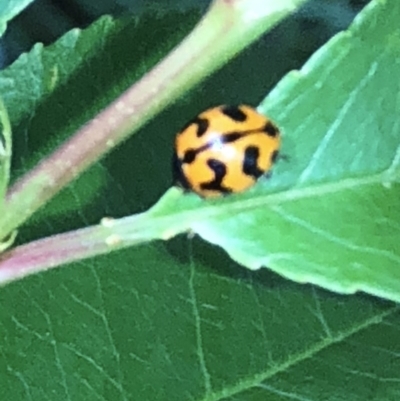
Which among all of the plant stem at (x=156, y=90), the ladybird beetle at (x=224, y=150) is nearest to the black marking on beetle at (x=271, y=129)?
the ladybird beetle at (x=224, y=150)

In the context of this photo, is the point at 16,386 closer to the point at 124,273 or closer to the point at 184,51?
the point at 124,273

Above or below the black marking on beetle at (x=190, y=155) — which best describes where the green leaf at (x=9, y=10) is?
above

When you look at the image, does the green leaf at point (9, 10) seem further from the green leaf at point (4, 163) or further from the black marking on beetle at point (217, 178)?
the black marking on beetle at point (217, 178)

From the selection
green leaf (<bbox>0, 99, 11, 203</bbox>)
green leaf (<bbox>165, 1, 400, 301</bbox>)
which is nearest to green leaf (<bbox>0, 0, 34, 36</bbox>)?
green leaf (<bbox>0, 99, 11, 203</bbox>)

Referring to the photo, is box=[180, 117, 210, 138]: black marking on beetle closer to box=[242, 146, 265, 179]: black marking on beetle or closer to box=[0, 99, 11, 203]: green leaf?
box=[242, 146, 265, 179]: black marking on beetle

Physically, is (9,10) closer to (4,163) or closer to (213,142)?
(4,163)

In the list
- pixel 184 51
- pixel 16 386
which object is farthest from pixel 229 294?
pixel 184 51

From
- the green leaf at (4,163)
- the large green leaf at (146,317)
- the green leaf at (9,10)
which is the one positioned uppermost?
the green leaf at (9,10)
